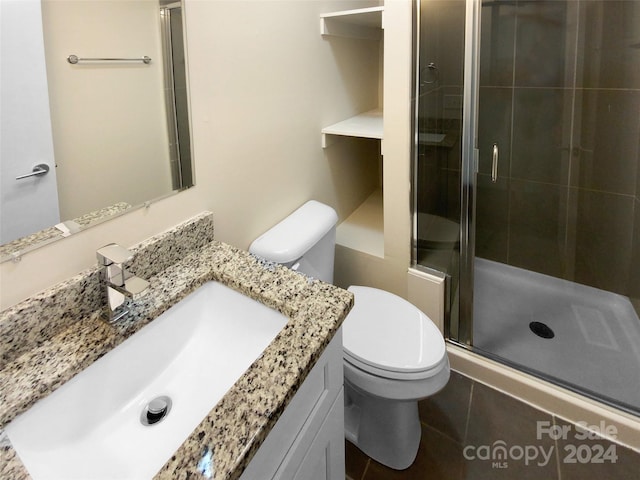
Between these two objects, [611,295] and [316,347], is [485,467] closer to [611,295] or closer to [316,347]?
[316,347]

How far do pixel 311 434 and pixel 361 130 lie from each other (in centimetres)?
131

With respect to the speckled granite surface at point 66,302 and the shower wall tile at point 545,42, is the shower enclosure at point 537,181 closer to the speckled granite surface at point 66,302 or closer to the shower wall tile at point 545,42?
the shower wall tile at point 545,42

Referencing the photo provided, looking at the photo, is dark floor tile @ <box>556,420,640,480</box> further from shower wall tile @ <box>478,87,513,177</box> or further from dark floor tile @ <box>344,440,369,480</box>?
shower wall tile @ <box>478,87,513,177</box>

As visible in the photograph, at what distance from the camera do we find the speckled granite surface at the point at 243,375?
612 millimetres

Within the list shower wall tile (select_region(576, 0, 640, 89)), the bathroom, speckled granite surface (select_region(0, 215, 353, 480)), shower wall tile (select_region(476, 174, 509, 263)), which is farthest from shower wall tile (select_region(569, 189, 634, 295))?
speckled granite surface (select_region(0, 215, 353, 480))

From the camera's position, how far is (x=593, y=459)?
4.95 feet

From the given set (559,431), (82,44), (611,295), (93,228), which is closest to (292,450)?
(93,228)

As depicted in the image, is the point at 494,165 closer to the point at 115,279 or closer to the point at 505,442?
the point at 505,442

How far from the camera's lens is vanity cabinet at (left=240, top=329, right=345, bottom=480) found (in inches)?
28.8

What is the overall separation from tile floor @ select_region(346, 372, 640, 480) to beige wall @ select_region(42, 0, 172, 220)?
4.13 feet

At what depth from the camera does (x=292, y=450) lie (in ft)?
2.64

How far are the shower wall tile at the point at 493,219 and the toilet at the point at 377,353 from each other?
100 cm

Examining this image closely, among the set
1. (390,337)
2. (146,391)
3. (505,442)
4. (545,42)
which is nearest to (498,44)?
(545,42)

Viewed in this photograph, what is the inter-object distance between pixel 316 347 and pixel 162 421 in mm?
352
